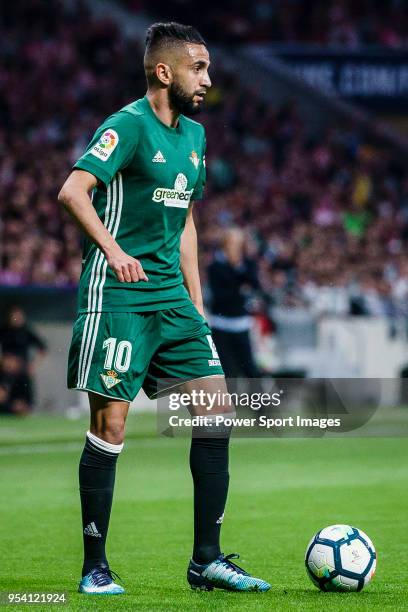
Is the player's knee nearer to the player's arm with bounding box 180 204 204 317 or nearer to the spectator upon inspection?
the player's arm with bounding box 180 204 204 317

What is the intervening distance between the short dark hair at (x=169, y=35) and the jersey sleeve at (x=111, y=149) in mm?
387

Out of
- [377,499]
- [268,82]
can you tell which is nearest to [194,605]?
[377,499]

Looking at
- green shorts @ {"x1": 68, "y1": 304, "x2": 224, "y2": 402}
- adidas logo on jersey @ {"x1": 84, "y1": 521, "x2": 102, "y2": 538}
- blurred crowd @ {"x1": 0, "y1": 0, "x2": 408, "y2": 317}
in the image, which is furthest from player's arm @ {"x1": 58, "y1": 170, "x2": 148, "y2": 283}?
blurred crowd @ {"x1": 0, "y1": 0, "x2": 408, "y2": 317}

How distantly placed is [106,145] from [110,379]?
36.7 inches

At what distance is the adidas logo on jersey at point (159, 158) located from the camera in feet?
17.5

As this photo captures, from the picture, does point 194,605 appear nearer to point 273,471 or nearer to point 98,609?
point 98,609

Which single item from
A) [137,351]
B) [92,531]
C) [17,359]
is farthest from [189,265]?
[17,359]

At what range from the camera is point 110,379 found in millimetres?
5195

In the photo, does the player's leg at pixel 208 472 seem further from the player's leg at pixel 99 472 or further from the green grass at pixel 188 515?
the player's leg at pixel 99 472

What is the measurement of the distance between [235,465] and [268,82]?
17941 mm

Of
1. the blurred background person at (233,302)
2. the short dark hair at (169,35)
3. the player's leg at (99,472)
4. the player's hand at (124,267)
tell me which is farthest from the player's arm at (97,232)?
the blurred background person at (233,302)

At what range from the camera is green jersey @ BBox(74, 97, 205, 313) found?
5.29 m

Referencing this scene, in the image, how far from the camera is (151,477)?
32.5 feet

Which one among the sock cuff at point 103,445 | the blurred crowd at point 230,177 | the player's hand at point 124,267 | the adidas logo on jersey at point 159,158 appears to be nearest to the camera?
the player's hand at point 124,267
